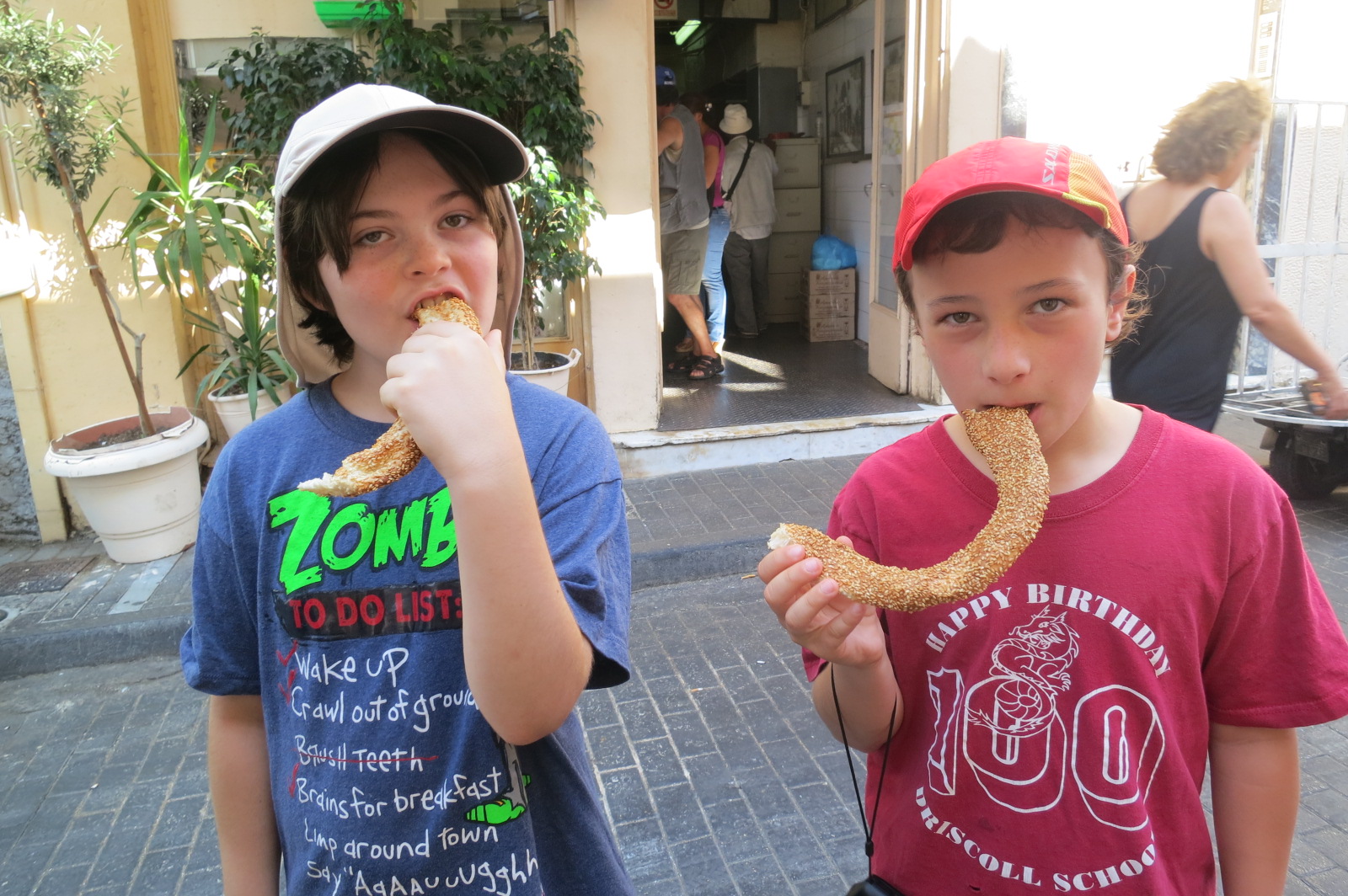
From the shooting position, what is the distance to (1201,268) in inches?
134

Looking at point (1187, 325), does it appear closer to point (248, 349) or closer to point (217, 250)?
point (248, 349)

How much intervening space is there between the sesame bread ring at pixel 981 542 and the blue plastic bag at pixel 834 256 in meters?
9.09

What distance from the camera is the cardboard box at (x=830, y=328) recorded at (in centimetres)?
1034

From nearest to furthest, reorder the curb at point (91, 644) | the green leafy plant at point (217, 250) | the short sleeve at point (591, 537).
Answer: the short sleeve at point (591, 537)
the curb at point (91, 644)
the green leafy plant at point (217, 250)

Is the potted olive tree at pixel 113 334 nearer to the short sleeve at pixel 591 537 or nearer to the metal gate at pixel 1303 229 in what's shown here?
the short sleeve at pixel 591 537

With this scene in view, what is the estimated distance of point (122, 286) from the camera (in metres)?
5.93

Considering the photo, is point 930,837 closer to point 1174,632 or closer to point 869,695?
point 869,695

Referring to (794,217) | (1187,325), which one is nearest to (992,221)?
(1187,325)

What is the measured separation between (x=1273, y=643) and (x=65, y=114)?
234 inches

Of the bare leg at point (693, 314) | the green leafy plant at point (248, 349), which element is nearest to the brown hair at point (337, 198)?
the green leafy plant at point (248, 349)

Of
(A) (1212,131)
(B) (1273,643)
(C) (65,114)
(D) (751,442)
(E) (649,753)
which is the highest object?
(C) (65,114)

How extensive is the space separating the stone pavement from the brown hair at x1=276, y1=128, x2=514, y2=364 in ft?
7.57

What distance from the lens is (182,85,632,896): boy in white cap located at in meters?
1.34

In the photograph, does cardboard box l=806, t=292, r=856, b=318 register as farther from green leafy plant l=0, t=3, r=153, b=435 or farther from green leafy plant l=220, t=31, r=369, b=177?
green leafy plant l=0, t=3, r=153, b=435
